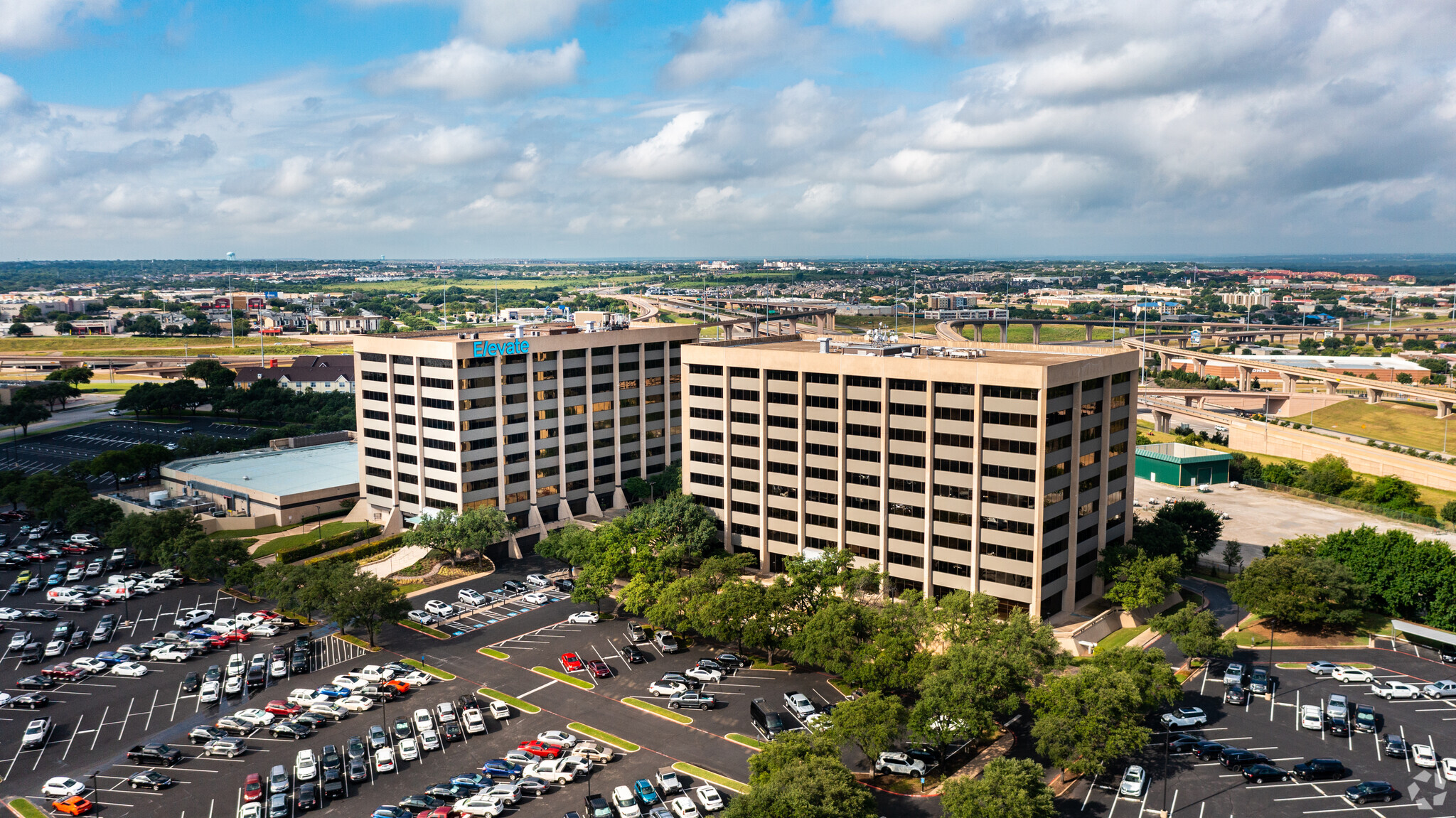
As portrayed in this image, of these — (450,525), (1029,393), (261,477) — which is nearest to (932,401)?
(1029,393)

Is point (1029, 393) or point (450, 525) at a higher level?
point (1029, 393)

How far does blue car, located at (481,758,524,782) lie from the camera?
70.4m

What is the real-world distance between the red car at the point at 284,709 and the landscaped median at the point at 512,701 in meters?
15.1

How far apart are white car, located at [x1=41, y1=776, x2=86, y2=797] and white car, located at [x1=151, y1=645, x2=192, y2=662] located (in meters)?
24.1

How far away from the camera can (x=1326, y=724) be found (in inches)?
3081

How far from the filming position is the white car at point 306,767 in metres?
70.2

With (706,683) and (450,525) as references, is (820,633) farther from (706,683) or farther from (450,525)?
(450,525)

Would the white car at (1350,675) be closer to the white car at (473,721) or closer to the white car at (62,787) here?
the white car at (473,721)

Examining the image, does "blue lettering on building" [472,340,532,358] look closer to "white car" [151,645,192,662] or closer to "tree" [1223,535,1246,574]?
"white car" [151,645,192,662]

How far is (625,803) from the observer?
66125mm

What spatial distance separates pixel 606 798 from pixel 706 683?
67.5 feet

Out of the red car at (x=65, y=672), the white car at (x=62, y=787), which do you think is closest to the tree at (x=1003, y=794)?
the white car at (x=62, y=787)

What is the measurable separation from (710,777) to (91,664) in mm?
63720

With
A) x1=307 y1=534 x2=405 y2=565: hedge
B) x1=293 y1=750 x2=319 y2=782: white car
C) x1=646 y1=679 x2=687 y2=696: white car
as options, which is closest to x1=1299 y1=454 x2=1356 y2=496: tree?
x1=646 y1=679 x2=687 y2=696: white car
